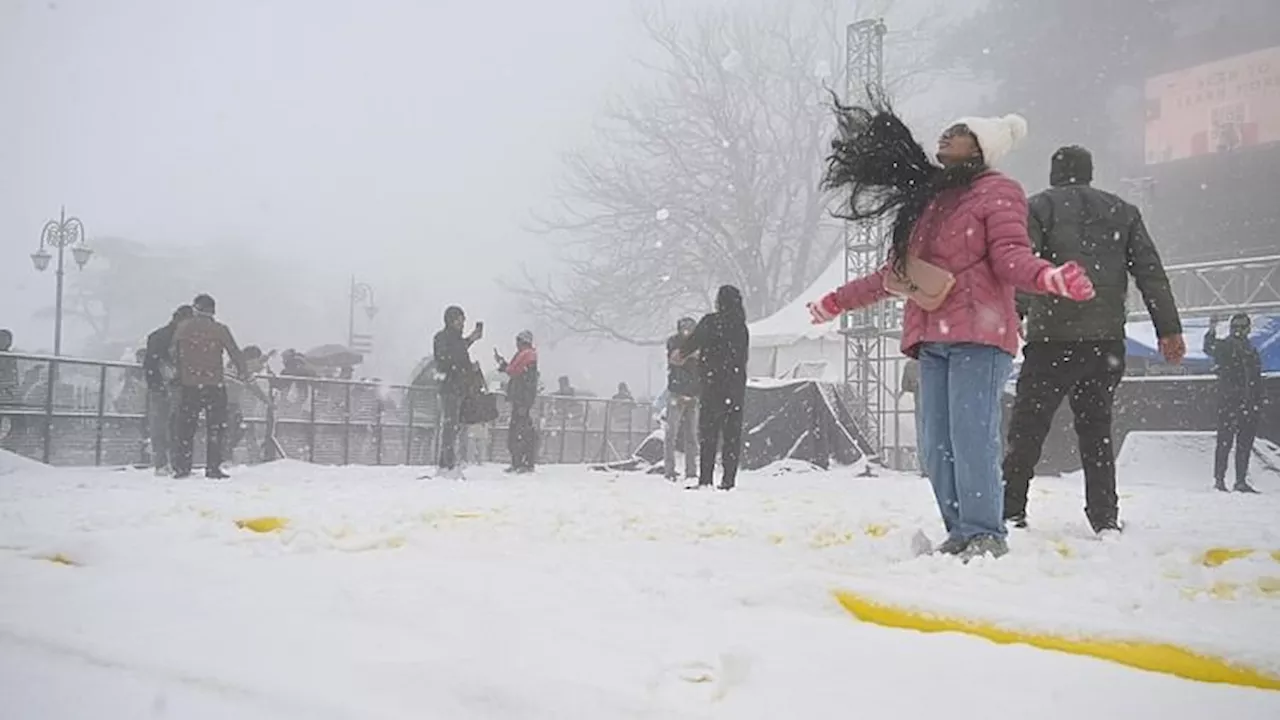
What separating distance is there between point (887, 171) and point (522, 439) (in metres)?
7.42

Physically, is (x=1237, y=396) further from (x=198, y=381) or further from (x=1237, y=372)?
(x=198, y=381)

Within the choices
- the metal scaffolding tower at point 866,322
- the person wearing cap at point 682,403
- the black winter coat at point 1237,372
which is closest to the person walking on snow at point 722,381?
the person wearing cap at point 682,403

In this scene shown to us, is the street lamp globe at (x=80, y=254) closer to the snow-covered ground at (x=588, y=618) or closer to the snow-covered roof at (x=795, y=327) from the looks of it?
the snow-covered ground at (x=588, y=618)

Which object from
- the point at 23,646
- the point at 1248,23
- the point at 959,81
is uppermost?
the point at 959,81

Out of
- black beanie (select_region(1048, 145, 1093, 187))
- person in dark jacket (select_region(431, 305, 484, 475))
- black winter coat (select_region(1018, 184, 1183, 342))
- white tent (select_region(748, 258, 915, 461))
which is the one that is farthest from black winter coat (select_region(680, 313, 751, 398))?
white tent (select_region(748, 258, 915, 461))

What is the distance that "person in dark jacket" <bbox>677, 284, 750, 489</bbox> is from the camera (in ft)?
21.8

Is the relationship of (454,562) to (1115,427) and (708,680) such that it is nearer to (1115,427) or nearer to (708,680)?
(708,680)

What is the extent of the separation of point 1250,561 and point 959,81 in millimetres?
20053

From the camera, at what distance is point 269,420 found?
11.1 metres

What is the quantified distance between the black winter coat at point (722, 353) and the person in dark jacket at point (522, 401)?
10.6 ft

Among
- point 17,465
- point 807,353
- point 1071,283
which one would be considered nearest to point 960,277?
point 1071,283

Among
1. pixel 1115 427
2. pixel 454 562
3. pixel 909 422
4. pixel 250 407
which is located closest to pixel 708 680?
pixel 454 562

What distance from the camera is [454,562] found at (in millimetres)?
2814

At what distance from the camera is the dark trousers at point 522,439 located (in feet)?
32.8
